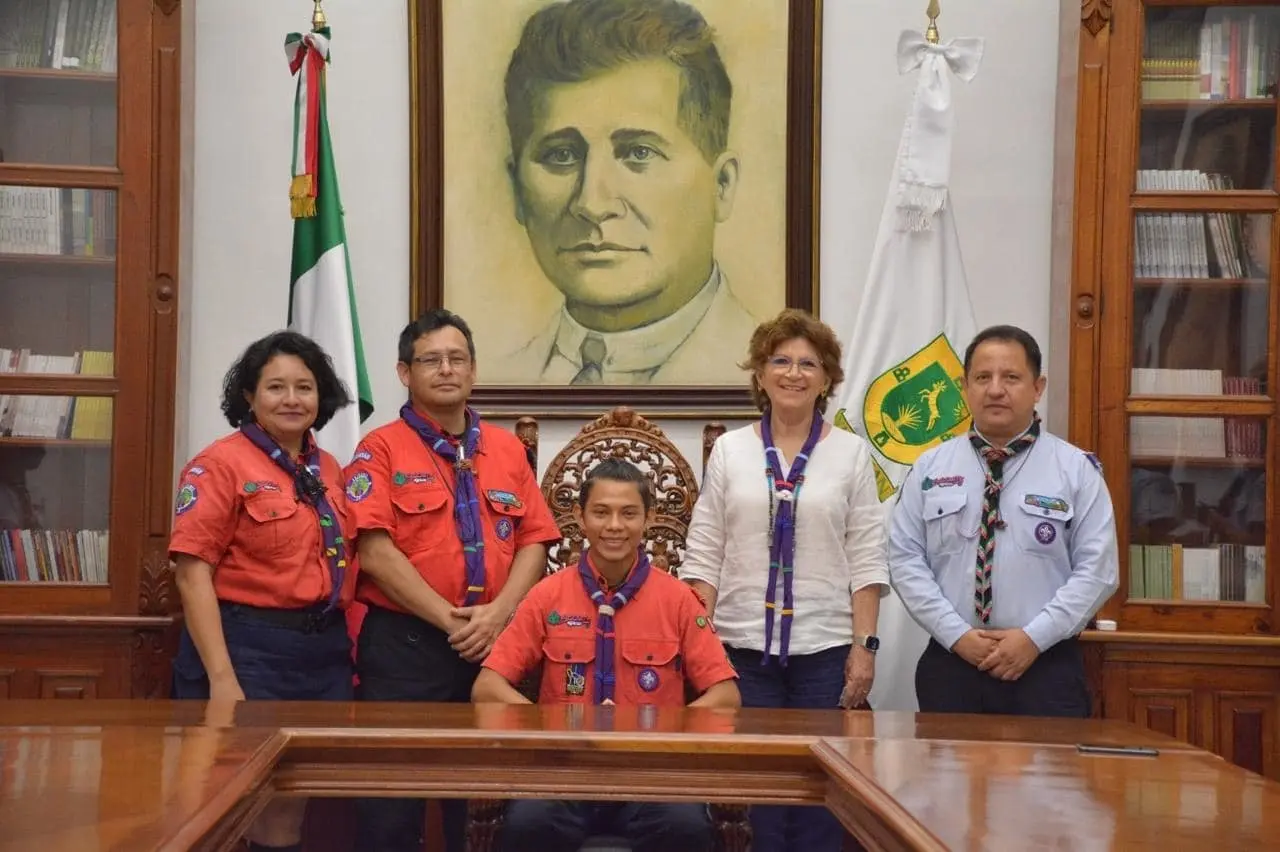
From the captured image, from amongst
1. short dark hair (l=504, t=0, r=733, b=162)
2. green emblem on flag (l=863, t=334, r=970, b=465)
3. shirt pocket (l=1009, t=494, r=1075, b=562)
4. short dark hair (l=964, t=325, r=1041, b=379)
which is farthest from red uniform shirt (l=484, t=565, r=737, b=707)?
short dark hair (l=504, t=0, r=733, b=162)

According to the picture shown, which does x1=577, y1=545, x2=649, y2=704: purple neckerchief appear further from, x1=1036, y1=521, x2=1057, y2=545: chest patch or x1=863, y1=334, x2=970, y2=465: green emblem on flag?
x1=863, y1=334, x2=970, y2=465: green emblem on flag

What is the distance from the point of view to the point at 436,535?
3.14 metres

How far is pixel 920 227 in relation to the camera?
4.07 metres

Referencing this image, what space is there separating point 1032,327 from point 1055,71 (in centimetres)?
77

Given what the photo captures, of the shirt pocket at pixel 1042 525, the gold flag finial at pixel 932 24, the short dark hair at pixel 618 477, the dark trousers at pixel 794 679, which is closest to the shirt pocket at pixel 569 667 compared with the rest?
the short dark hair at pixel 618 477

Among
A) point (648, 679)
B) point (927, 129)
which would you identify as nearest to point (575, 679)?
point (648, 679)

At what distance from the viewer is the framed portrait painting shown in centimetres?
429

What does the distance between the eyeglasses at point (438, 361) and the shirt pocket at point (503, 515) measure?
0.29m

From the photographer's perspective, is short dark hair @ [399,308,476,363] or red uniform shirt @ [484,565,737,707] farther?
short dark hair @ [399,308,476,363]

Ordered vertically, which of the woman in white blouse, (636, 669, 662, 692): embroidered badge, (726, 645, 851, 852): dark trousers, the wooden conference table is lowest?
(726, 645, 851, 852): dark trousers

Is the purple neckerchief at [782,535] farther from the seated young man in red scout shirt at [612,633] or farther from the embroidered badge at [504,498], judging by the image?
the embroidered badge at [504,498]

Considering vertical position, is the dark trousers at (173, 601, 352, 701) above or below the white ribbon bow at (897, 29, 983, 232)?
below

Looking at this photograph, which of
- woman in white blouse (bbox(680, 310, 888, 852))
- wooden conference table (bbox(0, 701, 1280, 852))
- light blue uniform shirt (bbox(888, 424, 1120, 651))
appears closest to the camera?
wooden conference table (bbox(0, 701, 1280, 852))

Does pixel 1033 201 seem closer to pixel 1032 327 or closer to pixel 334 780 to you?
pixel 1032 327
